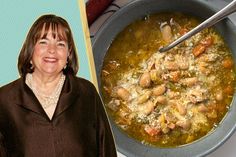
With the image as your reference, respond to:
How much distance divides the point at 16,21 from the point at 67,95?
0.45ft

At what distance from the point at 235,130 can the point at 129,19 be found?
11.5 inches

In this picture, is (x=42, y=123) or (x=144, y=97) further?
(x=144, y=97)

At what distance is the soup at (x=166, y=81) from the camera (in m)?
0.99

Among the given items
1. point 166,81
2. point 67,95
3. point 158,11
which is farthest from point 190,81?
point 67,95

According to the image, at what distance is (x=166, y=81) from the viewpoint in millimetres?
992

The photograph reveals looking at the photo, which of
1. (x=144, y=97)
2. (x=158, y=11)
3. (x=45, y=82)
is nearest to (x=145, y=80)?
(x=144, y=97)

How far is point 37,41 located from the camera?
79 centimetres

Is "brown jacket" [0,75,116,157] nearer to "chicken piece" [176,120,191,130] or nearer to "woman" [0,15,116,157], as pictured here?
"woman" [0,15,116,157]

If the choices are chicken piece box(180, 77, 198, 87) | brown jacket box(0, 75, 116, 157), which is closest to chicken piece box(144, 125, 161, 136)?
chicken piece box(180, 77, 198, 87)

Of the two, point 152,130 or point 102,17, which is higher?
point 102,17

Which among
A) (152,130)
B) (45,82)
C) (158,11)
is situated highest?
(158,11)

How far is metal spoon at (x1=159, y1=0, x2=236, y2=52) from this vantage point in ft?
3.09

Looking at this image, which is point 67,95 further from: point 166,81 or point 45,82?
point 166,81

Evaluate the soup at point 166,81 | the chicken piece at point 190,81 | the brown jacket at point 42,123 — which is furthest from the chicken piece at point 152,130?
the brown jacket at point 42,123
